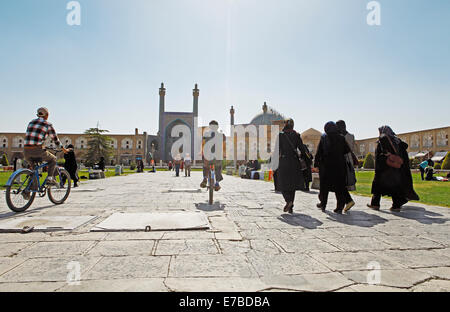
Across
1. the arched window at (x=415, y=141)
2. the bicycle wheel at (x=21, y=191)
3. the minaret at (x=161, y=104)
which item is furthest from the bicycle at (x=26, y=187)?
the arched window at (x=415, y=141)

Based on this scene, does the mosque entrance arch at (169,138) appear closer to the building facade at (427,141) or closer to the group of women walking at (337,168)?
the building facade at (427,141)

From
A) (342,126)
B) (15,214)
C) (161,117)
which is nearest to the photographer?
(15,214)

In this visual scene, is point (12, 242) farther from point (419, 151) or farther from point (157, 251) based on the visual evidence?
point (419, 151)

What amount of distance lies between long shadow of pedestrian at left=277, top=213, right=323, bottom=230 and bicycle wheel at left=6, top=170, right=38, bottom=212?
3689mm

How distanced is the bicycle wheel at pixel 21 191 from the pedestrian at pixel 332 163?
4.52 metres

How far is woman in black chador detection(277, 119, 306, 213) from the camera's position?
4.43m

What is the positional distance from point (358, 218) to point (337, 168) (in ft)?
3.10

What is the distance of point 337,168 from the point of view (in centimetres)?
462

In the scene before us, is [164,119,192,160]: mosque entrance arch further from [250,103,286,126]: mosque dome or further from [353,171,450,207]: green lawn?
[353,171,450,207]: green lawn

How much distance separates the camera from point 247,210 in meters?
4.52

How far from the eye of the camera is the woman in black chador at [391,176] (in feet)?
15.5

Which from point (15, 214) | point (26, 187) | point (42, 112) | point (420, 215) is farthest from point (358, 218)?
point (42, 112)

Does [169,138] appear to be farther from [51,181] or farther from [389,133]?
[389,133]
